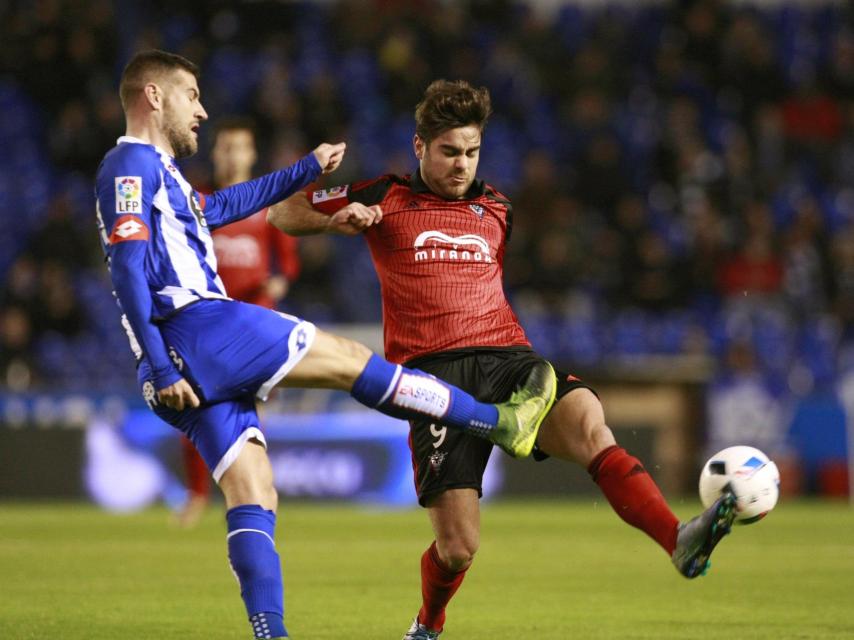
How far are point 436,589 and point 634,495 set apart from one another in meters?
0.85

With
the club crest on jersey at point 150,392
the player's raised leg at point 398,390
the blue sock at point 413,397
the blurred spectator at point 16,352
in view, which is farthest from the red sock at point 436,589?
the blurred spectator at point 16,352

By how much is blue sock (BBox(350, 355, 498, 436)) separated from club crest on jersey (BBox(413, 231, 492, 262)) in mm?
944

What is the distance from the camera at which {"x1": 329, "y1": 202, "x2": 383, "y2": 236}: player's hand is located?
5.24m

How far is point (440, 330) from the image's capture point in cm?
547

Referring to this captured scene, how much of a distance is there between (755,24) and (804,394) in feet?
21.8

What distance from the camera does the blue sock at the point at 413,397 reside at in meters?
4.52

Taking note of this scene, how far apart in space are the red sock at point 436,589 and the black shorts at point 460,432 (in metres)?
0.24

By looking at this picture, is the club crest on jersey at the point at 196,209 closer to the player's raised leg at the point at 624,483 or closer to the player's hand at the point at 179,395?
the player's hand at the point at 179,395

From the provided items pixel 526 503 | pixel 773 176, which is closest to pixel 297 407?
pixel 526 503

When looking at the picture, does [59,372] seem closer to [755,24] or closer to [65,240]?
[65,240]

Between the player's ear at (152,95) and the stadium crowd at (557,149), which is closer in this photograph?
the player's ear at (152,95)

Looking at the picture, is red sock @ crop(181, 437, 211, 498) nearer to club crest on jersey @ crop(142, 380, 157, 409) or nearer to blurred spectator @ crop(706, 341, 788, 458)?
blurred spectator @ crop(706, 341, 788, 458)

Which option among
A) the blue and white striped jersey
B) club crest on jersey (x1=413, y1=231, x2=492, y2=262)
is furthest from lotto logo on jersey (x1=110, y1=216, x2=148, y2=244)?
club crest on jersey (x1=413, y1=231, x2=492, y2=262)

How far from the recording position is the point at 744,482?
15.5ft
